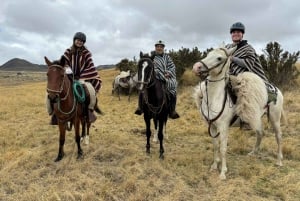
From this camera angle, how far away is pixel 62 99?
20.2ft

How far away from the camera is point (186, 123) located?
1077 centimetres

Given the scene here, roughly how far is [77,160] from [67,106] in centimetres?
114

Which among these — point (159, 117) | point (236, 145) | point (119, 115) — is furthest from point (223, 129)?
point (119, 115)

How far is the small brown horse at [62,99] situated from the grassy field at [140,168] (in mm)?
722

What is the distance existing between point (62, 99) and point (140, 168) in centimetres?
198

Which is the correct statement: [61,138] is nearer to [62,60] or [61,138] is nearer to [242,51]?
[62,60]

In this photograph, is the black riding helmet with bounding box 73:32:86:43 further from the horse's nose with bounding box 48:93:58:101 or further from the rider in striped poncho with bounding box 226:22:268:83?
the rider in striped poncho with bounding box 226:22:268:83

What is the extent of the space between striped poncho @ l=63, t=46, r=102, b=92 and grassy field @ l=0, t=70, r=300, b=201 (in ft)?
5.46

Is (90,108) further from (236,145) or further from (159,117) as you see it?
(236,145)

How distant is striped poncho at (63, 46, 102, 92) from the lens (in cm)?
716

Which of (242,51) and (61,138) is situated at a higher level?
(242,51)

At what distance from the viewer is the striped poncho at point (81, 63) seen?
23.5 ft

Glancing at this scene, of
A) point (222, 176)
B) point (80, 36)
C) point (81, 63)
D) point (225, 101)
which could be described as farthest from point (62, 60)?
point (222, 176)

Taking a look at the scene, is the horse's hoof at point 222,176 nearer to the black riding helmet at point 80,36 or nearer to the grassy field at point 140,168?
the grassy field at point 140,168
